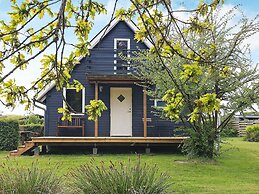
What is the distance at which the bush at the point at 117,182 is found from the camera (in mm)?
4938

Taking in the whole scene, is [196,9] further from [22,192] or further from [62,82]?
[22,192]

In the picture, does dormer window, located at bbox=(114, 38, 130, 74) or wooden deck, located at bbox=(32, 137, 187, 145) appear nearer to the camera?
wooden deck, located at bbox=(32, 137, 187, 145)

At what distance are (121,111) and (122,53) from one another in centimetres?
247

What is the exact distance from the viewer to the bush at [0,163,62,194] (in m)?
5.06

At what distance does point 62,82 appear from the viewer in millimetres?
2777

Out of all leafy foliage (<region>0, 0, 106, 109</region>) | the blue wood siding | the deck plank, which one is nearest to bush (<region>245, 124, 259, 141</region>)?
the blue wood siding

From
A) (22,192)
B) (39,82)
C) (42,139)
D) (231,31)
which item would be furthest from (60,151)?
(39,82)

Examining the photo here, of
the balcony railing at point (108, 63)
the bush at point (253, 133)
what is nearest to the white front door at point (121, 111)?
the balcony railing at point (108, 63)

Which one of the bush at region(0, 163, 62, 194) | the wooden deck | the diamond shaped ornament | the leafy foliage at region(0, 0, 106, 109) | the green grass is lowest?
the green grass

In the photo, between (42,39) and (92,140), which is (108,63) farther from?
(42,39)

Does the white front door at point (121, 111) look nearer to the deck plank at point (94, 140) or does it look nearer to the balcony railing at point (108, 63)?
the balcony railing at point (108, 63)

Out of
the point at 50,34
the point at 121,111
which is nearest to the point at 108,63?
the point at 121,111

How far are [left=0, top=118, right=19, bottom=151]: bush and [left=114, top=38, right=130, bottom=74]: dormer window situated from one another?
5.17 metres

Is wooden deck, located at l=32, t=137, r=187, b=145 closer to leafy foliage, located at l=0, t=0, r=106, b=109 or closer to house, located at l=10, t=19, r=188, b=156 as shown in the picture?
house, located at l=10, t=19, r=188, b=156
